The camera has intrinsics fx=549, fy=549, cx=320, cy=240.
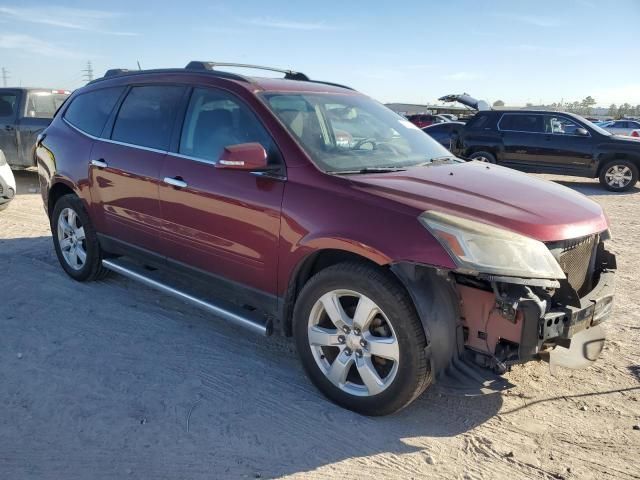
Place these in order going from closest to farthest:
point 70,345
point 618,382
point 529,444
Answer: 1. point 529,444
2. point 618,382
3. point 70,345

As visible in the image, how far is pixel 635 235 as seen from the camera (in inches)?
297

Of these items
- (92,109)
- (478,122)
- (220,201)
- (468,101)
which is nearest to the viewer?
(220,201)

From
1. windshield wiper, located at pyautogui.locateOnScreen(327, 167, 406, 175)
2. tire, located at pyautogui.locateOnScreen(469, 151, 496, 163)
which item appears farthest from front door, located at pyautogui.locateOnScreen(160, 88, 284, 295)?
tire, located at pyautogui.locateOnScreen(469, 151, 496, 163)

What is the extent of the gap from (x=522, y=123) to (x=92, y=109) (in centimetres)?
1043

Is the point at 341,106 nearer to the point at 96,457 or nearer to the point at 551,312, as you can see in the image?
the point at 551,312

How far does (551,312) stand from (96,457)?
2370mm

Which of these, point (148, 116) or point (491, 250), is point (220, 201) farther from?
point (491, 250)

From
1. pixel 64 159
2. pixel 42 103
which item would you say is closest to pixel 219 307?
pixel 64 159

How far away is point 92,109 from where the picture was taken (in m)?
4.98

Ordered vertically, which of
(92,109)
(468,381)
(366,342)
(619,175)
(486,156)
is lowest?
(468,381)

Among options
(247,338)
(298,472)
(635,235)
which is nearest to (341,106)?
(247,338)

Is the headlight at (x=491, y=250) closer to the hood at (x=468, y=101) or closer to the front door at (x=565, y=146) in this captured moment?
the front door at (x=565, y=146)

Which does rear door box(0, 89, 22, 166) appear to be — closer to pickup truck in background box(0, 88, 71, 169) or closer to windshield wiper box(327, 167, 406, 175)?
pickup truck in background box(0, 88, 71, 169)

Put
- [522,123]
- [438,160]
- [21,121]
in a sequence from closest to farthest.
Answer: [438,160] < [21,121] < [522,123]
